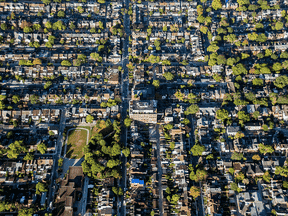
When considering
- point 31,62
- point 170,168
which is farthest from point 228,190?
point 31,62

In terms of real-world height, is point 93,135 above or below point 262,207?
above

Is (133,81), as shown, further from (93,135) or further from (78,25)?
(78,25)

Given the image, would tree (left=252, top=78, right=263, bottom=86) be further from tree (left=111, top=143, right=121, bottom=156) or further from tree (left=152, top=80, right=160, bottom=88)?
tree (left=111, top=143, right=121, bottom=156)

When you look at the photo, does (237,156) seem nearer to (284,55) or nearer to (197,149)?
(197,149)

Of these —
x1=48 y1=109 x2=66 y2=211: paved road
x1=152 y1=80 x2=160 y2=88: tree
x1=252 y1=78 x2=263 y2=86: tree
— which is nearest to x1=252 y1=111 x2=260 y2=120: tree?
x1=252 y1=78 x2=263 y2=86: tree

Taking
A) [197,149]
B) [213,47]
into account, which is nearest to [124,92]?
[197,149]
